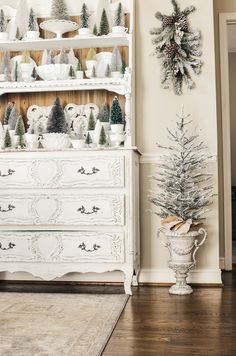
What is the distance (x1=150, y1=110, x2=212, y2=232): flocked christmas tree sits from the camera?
133 inches

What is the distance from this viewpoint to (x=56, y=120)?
372 centimetres

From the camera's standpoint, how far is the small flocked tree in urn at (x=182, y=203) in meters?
3.34

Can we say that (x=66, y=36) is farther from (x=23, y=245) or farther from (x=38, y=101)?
(x=23, y=245)

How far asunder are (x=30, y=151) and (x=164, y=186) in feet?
3.16

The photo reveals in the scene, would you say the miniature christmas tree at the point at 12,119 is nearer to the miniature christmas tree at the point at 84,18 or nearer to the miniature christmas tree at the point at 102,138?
the miniature christmas tree at the point at 102,138

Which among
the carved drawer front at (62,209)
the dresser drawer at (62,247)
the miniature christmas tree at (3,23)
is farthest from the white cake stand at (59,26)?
the dresser drawer at (62,247)

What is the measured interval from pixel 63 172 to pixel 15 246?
2.01 feet

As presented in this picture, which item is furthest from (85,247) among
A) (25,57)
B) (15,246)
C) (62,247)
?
(25,57)

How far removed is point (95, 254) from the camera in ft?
11.0

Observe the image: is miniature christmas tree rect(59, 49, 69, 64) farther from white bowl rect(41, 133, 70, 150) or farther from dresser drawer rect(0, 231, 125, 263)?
dresser drawer rect(0, 231, 125, 263)

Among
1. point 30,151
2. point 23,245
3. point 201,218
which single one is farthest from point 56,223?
point 201,218

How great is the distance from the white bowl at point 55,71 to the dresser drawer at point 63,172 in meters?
0.71

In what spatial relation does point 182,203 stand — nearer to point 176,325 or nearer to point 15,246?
point 176,325

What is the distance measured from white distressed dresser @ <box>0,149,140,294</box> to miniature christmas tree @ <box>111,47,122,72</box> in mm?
763
